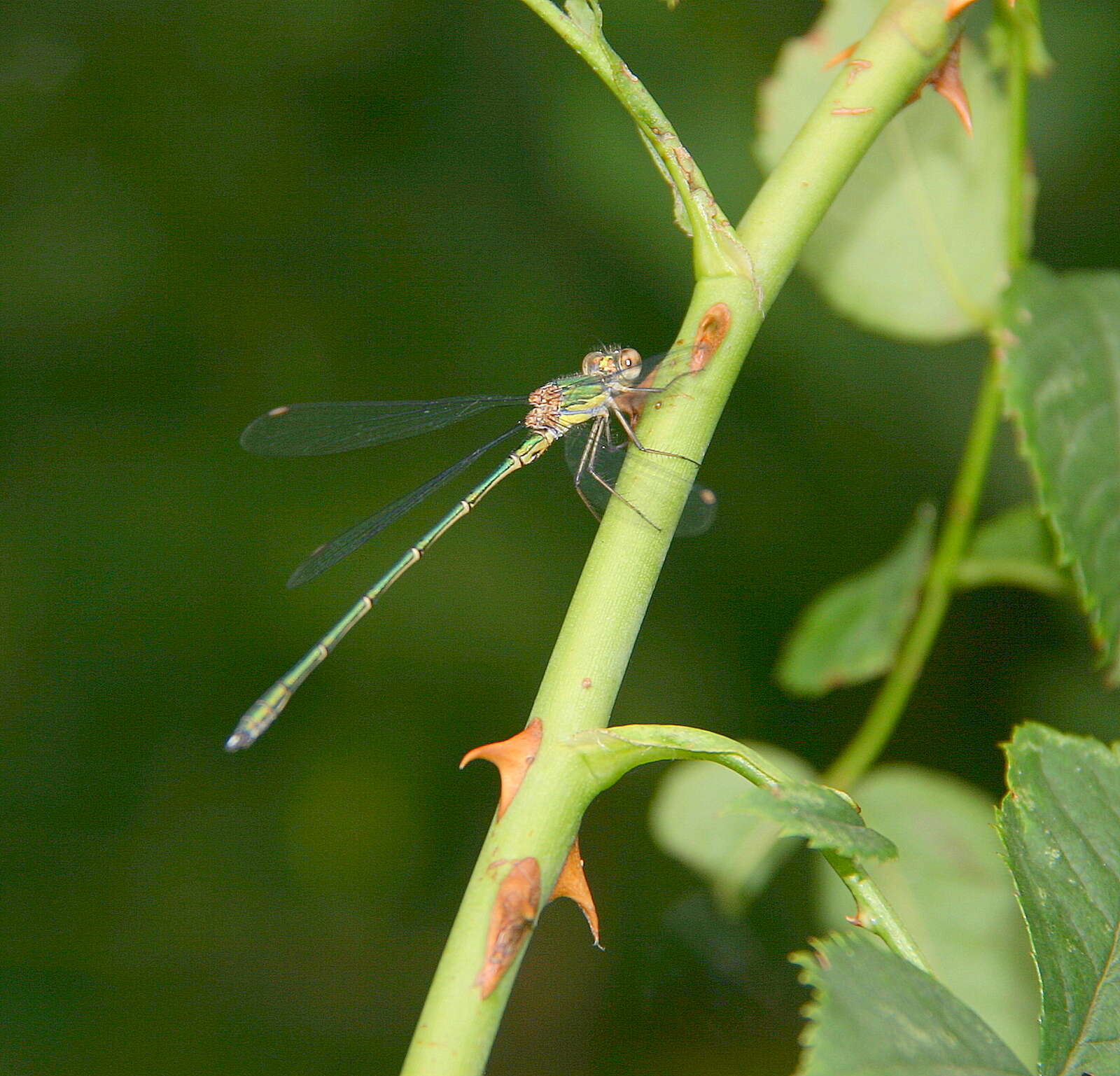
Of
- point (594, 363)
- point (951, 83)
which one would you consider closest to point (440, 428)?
point (594, 363)

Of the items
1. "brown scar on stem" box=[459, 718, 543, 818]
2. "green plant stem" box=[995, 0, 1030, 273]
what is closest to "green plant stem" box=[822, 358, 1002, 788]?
"green plant stem" box=[995, 0, 1030, 273]

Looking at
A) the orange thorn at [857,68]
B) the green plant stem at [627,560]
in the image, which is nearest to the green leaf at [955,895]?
the green plant stem at [627,560]

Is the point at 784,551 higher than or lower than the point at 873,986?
higher

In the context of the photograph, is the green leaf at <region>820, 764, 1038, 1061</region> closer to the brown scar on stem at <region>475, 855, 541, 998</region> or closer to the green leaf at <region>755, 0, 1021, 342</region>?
the green leaf at <region>755, 0, 1021, 342</region>

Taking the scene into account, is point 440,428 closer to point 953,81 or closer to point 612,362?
point 612,362

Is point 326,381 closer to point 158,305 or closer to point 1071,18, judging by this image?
point 158,305

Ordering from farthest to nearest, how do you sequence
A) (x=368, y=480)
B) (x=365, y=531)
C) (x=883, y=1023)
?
(x=368, y=480)
(x=365, y=531)
(x=883, y=1023)

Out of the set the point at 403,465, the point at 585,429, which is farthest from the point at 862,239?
the point at 403,465
